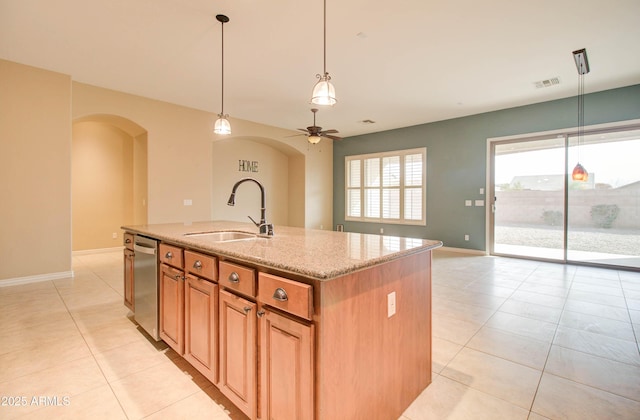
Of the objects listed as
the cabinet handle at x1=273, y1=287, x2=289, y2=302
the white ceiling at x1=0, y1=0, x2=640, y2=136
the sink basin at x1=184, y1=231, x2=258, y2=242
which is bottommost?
the cabinet handle at x1=273, y1=287, x2=289, y2=302

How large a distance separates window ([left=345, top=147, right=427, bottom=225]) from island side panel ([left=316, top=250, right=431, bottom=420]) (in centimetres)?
554

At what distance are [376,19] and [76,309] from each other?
4232 millimetres

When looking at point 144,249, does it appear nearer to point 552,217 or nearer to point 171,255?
point 171,255

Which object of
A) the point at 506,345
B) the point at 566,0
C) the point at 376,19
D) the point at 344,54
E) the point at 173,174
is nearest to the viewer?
the point at 506,345

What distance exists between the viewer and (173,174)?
5.43 metres

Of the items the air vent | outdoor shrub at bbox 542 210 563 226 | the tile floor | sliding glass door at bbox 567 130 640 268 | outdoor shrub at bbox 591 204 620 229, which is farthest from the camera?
outdoor shrub at bbox 542 210 563 226

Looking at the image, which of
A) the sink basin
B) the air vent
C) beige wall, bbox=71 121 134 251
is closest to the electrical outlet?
the sink basin

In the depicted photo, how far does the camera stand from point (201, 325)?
1.73 meters

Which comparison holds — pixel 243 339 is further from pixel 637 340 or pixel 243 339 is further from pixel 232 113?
pixel 232 113

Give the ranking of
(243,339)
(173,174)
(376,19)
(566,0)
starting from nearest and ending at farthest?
1. (243,339)
2. (566,0)
3. (376,19)
4. (173,174)

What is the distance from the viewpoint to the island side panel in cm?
113

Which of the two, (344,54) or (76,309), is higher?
(344,54)

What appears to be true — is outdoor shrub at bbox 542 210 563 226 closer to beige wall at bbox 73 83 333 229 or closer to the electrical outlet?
the electrical outlet

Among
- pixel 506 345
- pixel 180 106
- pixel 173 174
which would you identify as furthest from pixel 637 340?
pixel 180 106
